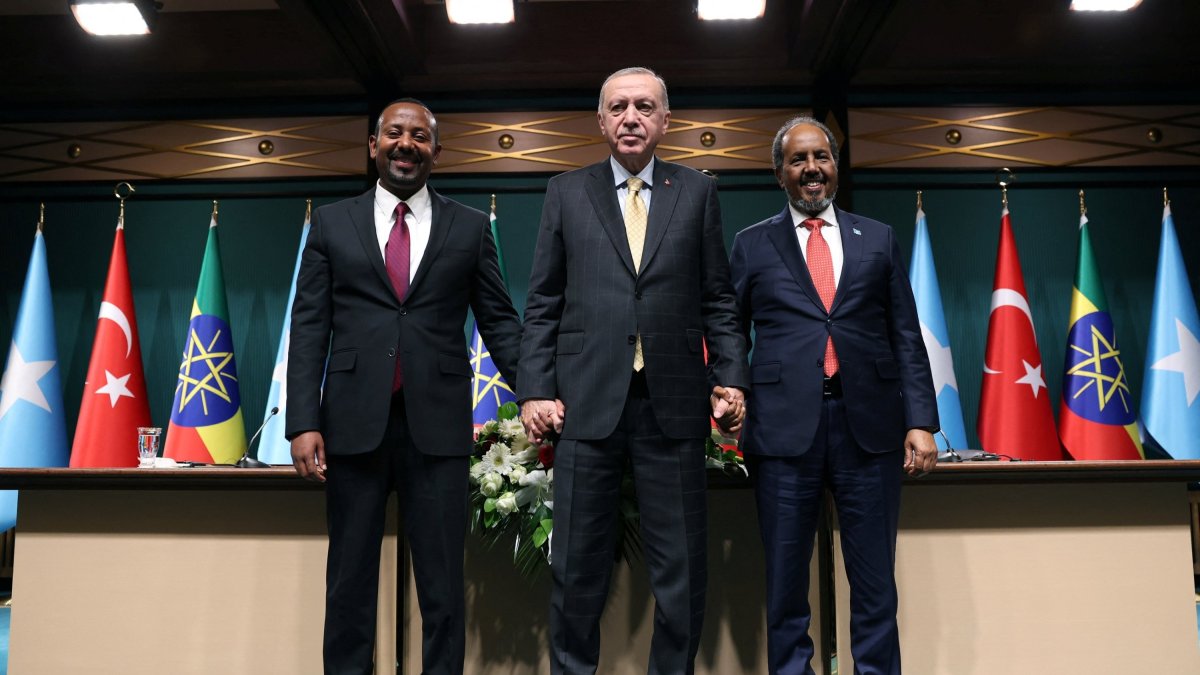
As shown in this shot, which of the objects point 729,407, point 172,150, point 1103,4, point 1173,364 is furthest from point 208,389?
point 1173,364

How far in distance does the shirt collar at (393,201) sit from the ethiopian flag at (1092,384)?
3470 millimetres

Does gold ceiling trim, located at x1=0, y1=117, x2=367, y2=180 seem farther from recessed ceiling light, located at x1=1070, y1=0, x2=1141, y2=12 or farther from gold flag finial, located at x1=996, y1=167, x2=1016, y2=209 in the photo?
recessed ceiling light, located at x1=1070, y1=0, x2=1141, y2=12

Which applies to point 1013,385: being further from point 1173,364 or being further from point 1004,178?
point 1004,178

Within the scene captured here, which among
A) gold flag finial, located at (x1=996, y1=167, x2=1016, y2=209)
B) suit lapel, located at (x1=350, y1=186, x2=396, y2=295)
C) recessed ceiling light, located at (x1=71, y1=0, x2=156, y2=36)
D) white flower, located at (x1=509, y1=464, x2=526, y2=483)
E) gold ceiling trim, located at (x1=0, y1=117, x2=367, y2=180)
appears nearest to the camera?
suit lapel, located at (x1=350, y1=186, x2=396, y2=295)

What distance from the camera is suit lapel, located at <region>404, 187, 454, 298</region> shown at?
6.37ft

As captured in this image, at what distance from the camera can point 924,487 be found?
2.22 metres

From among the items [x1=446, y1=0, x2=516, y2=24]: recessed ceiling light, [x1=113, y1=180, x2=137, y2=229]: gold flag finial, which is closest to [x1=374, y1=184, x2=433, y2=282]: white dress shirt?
[x1=446, y1=0, x2=516, y2=24]: recessed ceiling light

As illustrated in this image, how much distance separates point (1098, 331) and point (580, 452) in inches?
140

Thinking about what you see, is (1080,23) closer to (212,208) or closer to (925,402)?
(925,402)

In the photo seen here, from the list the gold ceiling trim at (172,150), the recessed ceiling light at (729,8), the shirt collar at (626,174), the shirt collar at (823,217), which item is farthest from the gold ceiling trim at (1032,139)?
the shirt collar at (626,174)

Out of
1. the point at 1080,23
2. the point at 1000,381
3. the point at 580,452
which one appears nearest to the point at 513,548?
the point at 580,452

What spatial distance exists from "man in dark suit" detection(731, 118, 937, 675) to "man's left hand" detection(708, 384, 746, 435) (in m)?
0.14

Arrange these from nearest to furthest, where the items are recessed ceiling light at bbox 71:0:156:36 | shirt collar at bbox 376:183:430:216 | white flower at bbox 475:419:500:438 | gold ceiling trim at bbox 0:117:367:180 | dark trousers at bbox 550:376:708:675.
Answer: dark trousers at bbox 550:376:708:675 → shirt collar at bbox 376:183:430:216 → white flower at bbox 475:419:500:438 → recessed ceiling light at bbox 71:0:156:36 → gold ceiling trim at bbox 0:117:367:180

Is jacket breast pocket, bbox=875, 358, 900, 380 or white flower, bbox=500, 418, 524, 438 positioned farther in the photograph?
white flower, bbox=500, 418, 524, 438
